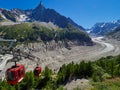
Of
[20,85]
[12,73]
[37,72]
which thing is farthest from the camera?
[20,85]

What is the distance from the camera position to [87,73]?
4796 inches

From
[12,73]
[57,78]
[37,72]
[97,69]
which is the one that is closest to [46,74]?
[57,78]

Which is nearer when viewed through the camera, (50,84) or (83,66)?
(50,84)

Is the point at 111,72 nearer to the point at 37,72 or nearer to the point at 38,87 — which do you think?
the point at 38,87

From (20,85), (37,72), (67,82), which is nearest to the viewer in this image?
(37,72)

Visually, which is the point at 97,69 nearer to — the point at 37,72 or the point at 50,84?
the point at 50,84

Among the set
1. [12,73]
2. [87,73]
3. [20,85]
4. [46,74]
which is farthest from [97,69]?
[12,73]

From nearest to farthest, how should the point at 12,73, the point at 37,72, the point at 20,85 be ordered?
the point at 12,73
the point at 37,72
the point at 20,85

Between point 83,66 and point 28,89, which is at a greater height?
point 83,66

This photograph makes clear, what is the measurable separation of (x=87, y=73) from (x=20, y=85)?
29897 mm

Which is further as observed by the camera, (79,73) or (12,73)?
(79,73)

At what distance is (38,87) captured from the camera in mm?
117688

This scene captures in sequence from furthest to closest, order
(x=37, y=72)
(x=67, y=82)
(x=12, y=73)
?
(x=67, y=82), (x=37, y=72), (x=12, y=73)

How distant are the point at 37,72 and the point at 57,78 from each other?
153 ft
